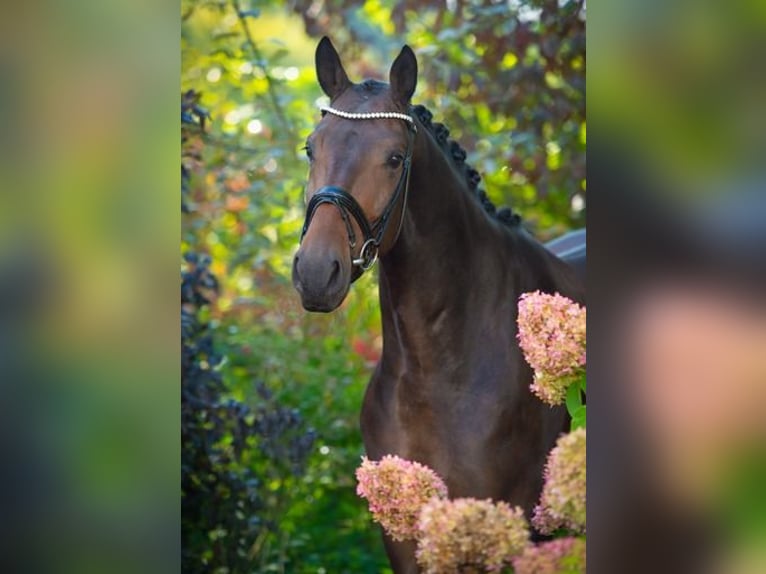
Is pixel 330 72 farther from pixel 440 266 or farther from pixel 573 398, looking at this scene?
pixel 573 398

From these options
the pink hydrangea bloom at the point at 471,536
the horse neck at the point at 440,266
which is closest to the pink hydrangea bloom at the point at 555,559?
the pink hydrangea bloom at the point at 471,536

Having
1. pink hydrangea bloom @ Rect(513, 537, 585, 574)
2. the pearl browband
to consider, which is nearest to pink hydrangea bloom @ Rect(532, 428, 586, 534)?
pink hydrangea bloom @ Rect(513, 537, 585, 574)

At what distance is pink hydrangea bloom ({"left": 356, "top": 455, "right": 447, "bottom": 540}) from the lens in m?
2.20

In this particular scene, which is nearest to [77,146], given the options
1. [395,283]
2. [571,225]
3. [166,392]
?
[166,392]

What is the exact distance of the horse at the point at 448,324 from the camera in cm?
232

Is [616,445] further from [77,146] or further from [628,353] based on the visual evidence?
[77,146]

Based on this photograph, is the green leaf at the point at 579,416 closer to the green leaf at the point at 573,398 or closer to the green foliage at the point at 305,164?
the green leaf at the point at 573,398

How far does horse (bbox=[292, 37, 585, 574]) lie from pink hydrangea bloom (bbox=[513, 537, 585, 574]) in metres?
0.41

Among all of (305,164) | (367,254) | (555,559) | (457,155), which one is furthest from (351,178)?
(305,164)

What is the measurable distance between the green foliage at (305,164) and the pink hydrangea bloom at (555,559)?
1143mm

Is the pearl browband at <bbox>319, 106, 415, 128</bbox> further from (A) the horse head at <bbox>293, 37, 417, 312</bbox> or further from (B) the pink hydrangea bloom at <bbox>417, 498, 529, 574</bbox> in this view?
(B) the pink hydrangea bloom at <bbox>417, 498, 529, 574</bbox>

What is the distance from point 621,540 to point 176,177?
3.87 feet

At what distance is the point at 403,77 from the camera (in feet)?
7.40

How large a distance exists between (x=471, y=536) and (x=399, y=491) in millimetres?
253
